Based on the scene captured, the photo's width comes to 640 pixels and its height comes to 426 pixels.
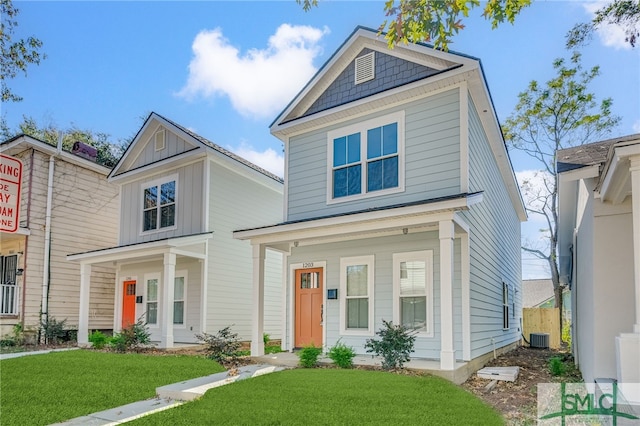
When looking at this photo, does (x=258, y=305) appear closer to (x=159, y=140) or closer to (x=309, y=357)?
(x=309, y=357)

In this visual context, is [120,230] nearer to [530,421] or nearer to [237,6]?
[237,6]

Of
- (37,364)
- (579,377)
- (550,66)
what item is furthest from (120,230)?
(550,66)

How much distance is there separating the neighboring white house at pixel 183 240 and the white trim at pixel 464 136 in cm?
754

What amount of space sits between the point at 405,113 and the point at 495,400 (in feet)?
19.4

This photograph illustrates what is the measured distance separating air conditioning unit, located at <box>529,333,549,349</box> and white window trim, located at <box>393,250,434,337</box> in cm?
967

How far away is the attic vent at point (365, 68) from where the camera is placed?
438 inches

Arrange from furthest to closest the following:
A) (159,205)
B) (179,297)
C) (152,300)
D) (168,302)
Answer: (159,205) → (152,300) → (179,297) → (168,302)

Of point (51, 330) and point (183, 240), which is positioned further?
point (51, 330)

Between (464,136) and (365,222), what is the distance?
2642 millimetres

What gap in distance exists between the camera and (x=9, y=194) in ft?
13.5

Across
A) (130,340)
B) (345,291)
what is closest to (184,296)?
(130,340)

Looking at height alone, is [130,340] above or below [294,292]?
below

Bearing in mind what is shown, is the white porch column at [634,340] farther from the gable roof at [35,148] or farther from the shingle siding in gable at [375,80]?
the gable roof at [35,148]

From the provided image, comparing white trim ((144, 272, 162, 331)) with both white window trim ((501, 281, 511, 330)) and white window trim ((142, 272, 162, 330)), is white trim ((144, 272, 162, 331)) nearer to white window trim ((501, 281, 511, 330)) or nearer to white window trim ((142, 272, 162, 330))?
white window trim ((142, 272, 162, 330))
